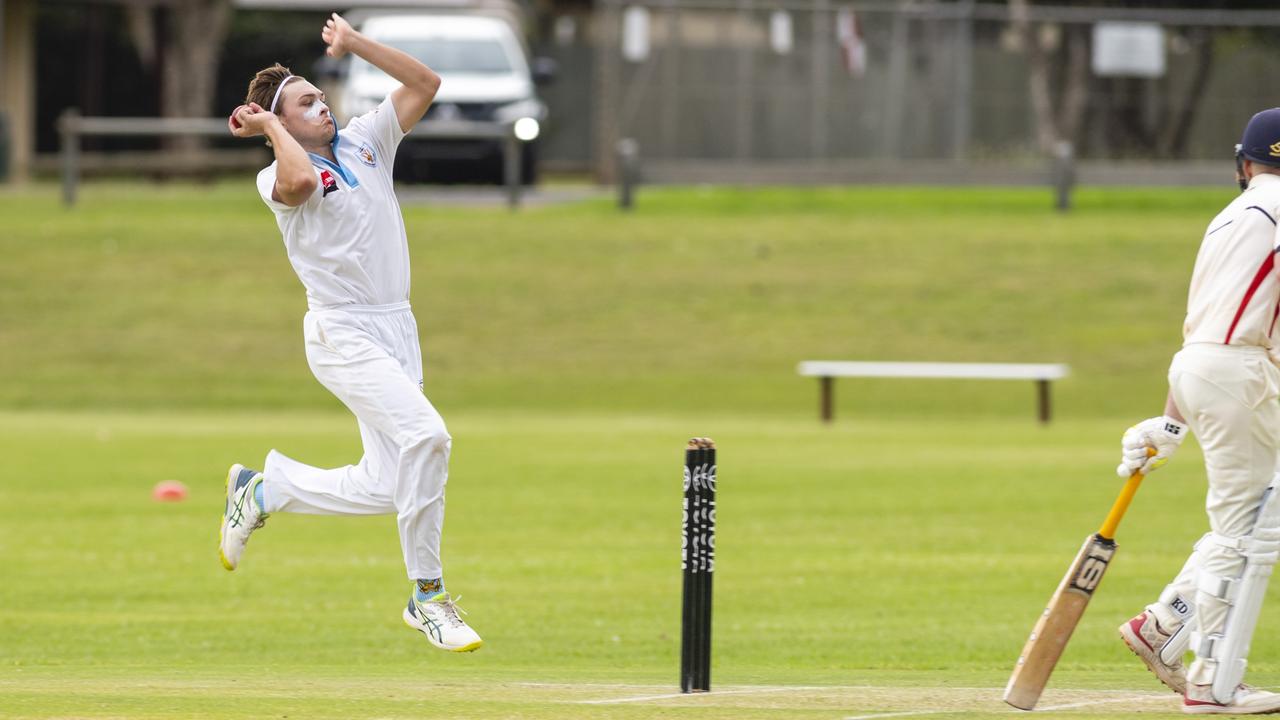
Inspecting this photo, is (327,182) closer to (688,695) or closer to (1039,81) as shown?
(688,695)

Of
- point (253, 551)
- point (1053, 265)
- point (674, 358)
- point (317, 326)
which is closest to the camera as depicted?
point (317, 326)

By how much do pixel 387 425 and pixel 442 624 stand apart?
82 centimetres

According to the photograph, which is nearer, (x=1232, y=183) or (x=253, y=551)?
(x=253, y=551)

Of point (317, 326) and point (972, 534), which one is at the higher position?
point (317, 326)

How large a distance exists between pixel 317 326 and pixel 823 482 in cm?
842

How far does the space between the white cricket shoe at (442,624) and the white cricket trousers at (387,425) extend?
0.41 feet

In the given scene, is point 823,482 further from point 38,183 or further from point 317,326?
point 38,183

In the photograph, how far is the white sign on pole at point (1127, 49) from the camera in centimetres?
3036

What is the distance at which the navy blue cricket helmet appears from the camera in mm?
7137

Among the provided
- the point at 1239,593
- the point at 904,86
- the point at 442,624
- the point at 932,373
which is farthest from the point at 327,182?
the point at 904,86

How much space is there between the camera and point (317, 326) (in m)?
7.91

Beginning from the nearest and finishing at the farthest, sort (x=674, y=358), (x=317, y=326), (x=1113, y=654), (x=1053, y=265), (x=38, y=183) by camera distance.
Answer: (x=317, y=326) < (x=1113, y=654) < (x=674, y=358) < (x=1053, y=265) < (x=38, y=183)

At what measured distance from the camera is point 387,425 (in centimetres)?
780

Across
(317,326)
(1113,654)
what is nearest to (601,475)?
(1113,654)
